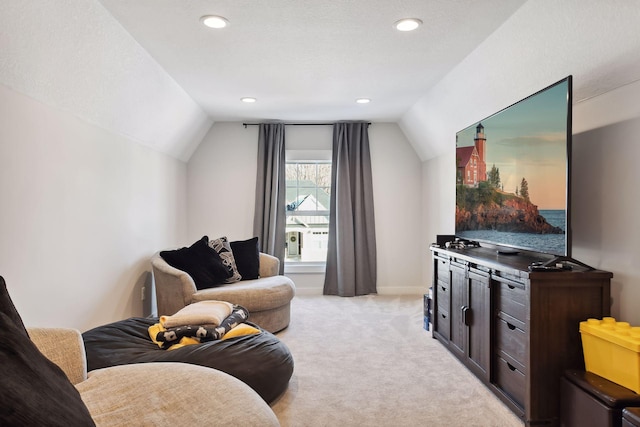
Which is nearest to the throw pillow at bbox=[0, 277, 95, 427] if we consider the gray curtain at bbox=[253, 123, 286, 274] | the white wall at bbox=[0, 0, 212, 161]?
the white wall at bbox=[0, 0, 212, 161]

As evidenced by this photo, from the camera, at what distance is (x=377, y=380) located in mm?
2893

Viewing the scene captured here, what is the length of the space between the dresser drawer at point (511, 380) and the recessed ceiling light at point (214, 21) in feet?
8.91

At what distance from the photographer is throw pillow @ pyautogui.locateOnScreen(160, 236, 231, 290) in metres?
4.06

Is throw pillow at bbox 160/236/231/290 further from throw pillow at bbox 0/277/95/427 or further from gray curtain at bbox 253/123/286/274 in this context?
throw pillow at bbox 0/277/95/427

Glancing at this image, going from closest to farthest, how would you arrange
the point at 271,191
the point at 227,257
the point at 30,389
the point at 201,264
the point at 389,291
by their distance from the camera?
the point at 30,389 < the point at 201,264 < the point at 227,257 < the point at 271,191 < the point at 389,291

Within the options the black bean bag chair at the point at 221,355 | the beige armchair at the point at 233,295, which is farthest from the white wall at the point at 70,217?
the black bean bag chair at the point at 221,355

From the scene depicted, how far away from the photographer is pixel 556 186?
7.63 feet

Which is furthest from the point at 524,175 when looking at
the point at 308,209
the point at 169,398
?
the point at 308,209

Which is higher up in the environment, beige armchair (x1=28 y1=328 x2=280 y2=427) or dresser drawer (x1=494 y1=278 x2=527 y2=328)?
dresser drawer (x1=494 y1=278 x2=527 y2=328)

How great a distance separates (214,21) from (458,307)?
264 centimetres

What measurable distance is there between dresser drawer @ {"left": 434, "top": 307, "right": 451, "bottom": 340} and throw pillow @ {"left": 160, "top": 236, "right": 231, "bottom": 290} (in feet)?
6.68

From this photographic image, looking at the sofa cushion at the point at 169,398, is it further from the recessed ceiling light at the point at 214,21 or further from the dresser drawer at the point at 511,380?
the recessed ceiling light at the point at 214,21

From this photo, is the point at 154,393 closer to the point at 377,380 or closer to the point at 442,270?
the point at 377,380

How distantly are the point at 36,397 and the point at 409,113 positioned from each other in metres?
4.86
